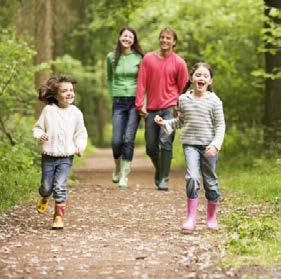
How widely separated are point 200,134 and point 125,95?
3598 mm

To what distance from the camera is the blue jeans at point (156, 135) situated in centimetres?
1091

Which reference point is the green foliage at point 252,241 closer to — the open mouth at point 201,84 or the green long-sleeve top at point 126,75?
the open mouth at point 201,84

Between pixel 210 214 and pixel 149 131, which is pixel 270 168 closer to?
pixel 149 131

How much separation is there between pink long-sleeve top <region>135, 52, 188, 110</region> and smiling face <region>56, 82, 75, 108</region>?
9.12 ft

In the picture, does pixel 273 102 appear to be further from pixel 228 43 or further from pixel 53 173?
pixel 53 173

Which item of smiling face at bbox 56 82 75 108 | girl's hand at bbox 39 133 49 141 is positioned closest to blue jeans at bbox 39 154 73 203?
girl's hand at bbox 39 133 49 141

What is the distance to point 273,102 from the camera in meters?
14.0

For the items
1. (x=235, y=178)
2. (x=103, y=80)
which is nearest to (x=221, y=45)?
(x=235, y=178)

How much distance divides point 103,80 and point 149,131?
2436 cm

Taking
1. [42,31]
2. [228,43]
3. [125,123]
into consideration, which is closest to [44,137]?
[125,123]

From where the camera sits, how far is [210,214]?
7.76 meters

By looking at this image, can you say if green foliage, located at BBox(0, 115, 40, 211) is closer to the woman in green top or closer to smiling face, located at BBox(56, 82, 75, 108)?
the woman in green top

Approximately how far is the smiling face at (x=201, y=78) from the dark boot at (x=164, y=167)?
334 centimetres

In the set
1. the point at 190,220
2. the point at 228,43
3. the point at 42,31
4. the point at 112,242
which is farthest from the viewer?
the point at 228,43
